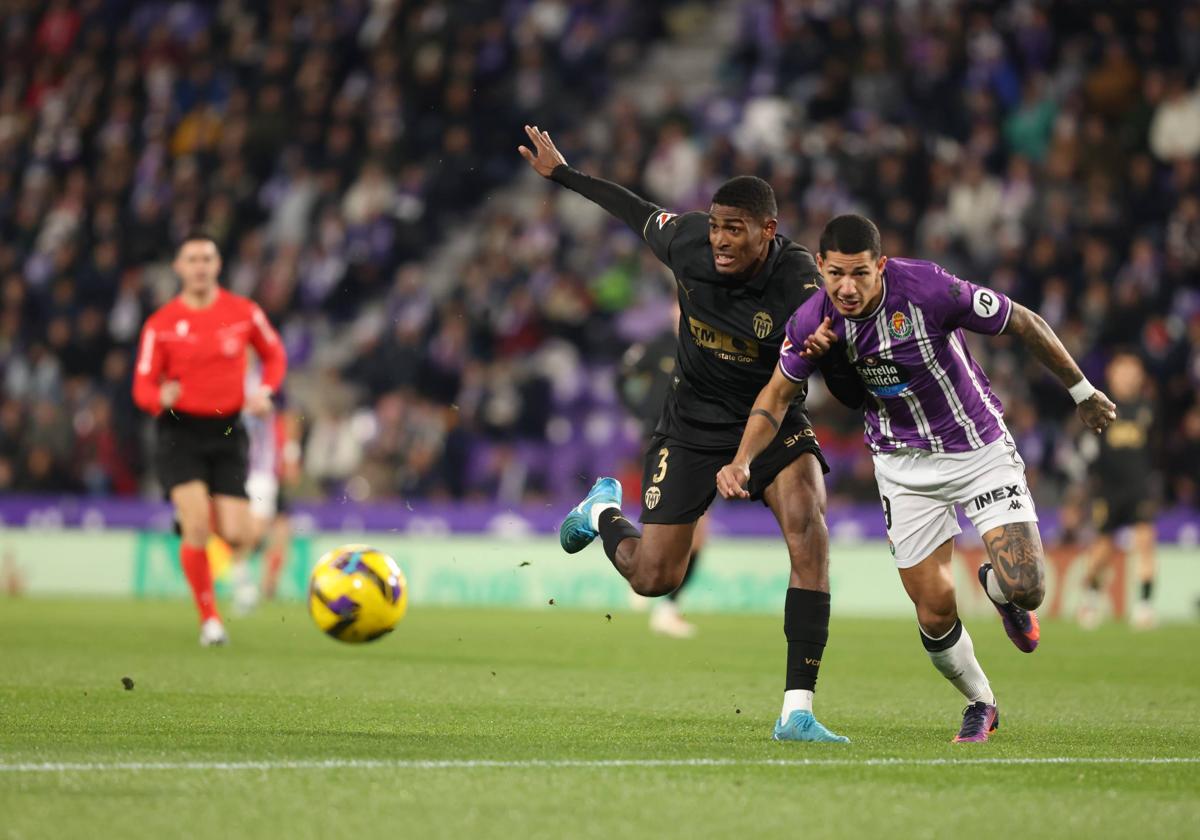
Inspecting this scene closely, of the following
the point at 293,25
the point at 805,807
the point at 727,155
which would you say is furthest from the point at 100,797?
the point at 293,25

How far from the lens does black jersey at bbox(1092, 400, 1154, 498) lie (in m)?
16.5

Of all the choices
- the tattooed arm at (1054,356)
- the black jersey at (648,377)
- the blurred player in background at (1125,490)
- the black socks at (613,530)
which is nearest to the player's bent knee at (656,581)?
the black socks at (613,530)

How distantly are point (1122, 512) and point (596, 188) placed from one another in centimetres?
964

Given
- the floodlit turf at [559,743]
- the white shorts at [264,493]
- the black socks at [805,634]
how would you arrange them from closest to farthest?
1. the floodlit turf at [559,743]
2. the black socks at [805,634]
3. the white shorts at [264,493]

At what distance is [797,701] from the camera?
7.02 metres

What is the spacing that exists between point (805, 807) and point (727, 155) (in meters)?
16.1

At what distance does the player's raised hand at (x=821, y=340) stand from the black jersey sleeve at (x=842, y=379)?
0.33 feet

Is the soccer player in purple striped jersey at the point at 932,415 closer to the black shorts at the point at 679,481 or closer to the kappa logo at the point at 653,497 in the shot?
the black shorts at the point at 679,481

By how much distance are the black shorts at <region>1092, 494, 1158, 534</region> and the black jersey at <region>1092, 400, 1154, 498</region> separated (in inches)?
2.1

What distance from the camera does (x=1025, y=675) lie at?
1088 centimetres

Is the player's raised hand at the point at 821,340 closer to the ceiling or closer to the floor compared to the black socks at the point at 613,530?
closer to the ceiling

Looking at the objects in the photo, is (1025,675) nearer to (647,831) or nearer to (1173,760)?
(1173,760)

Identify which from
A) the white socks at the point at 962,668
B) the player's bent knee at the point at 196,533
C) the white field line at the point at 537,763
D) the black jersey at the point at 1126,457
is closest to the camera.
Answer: the white field line at the point at 537,763

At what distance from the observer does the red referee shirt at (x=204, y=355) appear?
11875 mm
